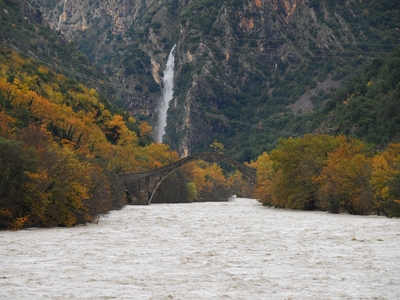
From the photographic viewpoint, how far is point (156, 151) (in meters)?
167

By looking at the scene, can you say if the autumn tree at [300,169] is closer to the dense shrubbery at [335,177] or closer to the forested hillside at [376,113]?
the dense shrubbery at [335,177]

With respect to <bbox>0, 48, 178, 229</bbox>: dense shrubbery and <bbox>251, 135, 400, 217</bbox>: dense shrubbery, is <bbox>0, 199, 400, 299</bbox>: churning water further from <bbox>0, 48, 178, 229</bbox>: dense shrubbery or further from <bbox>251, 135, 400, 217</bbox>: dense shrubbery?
<bbox>251, 135, 400, 217</bbox>: dense shrubbery

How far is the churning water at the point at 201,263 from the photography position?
1170 inches

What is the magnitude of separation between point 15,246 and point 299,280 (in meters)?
18.8

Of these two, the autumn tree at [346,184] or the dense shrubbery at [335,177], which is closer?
the dense shrubbery at [335,177]

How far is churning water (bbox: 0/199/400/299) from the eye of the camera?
29719mm

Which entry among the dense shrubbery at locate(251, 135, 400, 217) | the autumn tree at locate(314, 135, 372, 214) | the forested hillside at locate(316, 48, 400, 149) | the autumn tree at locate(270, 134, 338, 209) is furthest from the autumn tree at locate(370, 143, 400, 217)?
the forested hillside at locate(316, 48, 400, 149)

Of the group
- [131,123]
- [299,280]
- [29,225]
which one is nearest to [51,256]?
[299,280]

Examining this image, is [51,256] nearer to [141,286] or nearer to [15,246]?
[15,246]

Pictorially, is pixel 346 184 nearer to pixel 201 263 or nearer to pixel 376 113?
pixel 201 263

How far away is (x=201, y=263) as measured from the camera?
38.3 m

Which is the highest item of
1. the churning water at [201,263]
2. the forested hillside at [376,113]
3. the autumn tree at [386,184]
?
the forested hillside at [376,113]

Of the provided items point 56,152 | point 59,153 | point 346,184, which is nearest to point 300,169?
point 346,184

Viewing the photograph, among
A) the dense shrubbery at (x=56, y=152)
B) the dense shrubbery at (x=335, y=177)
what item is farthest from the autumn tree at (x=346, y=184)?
the dense shrubbery at (x=56, y=152)
